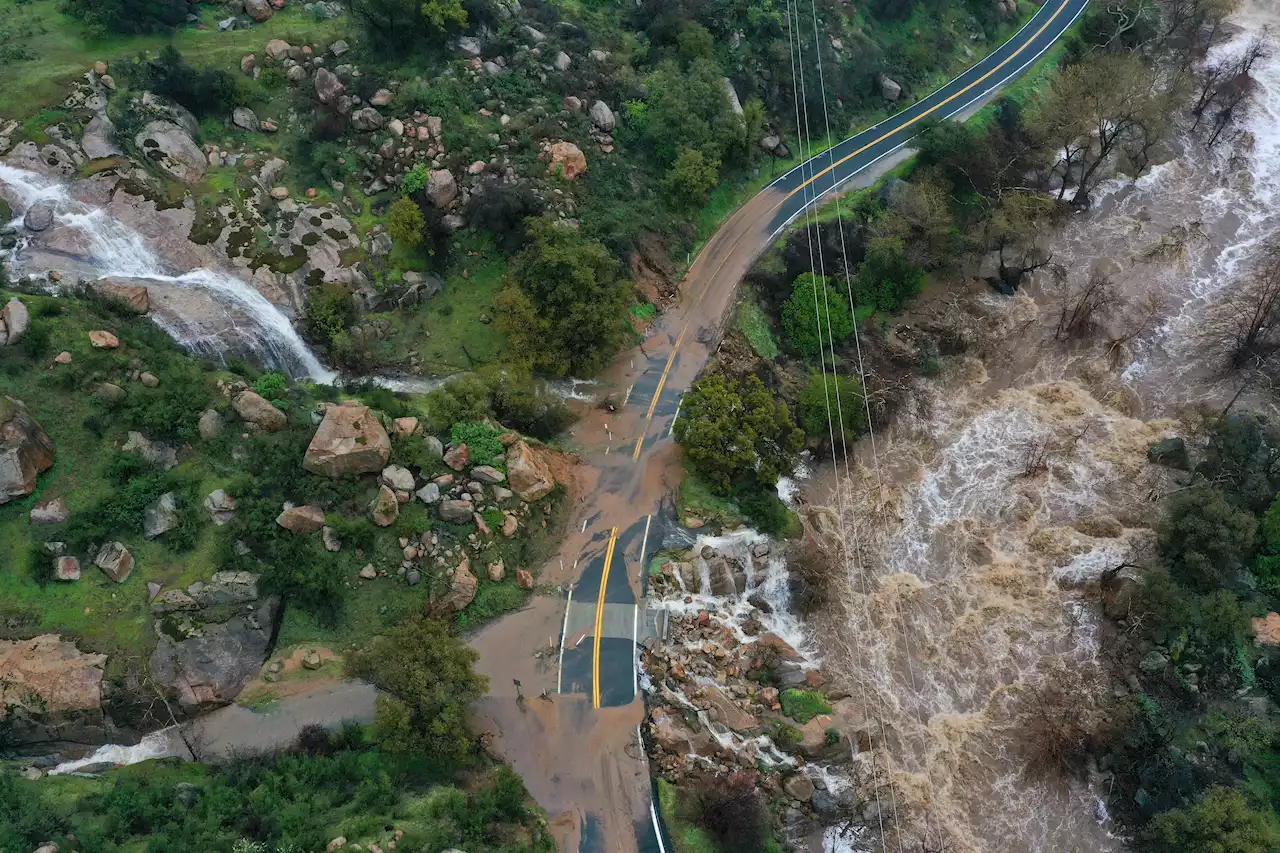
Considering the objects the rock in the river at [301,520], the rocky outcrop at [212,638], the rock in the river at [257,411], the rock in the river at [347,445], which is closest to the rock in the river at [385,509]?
the rock in the river at [347,445]

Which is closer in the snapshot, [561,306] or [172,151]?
[561,306]

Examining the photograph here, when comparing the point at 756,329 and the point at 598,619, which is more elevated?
the point at 756,329

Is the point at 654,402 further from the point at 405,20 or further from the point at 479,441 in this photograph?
the point at 405,20

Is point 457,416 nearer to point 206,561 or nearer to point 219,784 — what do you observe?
point 206,561

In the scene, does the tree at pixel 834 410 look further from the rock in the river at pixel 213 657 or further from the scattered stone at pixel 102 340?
the scattered stone at pixel 102 340

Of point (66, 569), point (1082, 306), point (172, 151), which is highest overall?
point (1082, 306)

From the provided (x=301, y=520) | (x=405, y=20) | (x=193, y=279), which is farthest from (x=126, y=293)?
(x=405, y=20)
